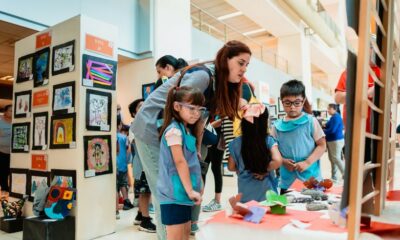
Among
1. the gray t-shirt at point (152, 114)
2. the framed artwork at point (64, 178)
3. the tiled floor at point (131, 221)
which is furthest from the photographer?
the framed artwork at point (64, 178)

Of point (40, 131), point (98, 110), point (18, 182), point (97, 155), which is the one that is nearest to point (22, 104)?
point (40, 131)

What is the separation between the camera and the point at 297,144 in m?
2.02

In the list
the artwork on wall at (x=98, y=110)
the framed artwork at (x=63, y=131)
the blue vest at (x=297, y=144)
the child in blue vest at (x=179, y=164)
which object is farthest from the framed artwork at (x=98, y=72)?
the blue vest at (x=297, y=144)

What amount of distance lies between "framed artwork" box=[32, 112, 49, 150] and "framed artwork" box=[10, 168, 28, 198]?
336mm

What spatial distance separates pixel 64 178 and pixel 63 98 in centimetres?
68

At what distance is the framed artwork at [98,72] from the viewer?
2.86 metres

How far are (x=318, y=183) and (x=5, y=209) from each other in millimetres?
3042

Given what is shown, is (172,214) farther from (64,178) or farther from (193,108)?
(64,178)

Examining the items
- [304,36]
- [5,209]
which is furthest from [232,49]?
[304,36]

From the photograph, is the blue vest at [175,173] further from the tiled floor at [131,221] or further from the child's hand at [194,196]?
the tiled floor at [131,221]

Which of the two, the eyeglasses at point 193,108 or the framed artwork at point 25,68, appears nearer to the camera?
the eyeglasses at point 193,108

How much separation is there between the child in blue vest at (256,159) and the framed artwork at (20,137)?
96.1 inches

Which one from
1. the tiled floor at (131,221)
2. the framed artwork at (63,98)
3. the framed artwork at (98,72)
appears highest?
the framed artwork at (98,72)

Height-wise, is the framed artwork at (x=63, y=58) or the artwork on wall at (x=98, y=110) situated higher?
the framed artwork at (x=63, y=58)
